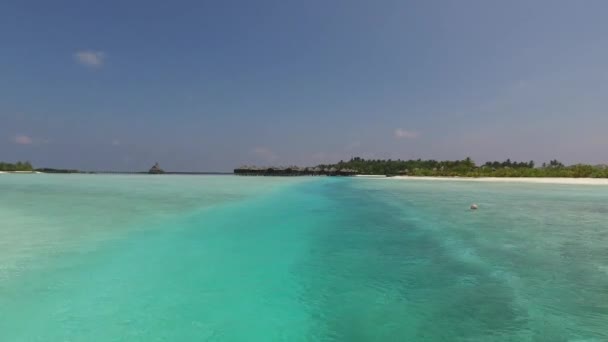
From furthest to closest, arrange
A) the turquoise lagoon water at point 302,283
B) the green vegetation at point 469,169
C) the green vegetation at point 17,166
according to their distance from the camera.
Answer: the green vegetation at point 17,166, the green vegetation at point 469,169, the turquoise lagoon water at point 302,283

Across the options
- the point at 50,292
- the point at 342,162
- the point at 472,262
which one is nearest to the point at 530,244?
the point at 472,262

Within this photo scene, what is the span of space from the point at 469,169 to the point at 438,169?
575 inches

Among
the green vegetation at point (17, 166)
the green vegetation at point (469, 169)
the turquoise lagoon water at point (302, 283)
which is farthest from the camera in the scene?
the green vegetation at point (17, 166)

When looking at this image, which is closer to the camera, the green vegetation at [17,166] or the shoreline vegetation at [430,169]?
the shoreline vegetation at [430,169]

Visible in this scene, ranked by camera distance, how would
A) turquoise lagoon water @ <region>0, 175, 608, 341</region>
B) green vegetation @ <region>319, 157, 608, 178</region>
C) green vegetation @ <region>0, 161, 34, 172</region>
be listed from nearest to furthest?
1. turquoise lagoon water @ <region>0, 175, 608, 341</region>
2. green vegetation @ <region>319, 157, 608, 178</region>
3. green vegetation @ <region>0, 161, 34, 172</region>

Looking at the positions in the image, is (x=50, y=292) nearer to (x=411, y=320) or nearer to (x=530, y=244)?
(x=411, y=320)

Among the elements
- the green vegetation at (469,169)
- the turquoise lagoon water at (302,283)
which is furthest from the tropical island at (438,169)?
the turquoise lagoon water at (302,283)

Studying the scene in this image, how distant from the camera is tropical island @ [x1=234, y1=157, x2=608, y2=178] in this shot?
5519 cm

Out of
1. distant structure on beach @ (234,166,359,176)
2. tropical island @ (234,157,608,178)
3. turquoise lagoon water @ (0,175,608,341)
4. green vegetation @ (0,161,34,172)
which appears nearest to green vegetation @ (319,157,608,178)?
tropical island @ (234,157,608,178)

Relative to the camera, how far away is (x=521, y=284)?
6012 mm

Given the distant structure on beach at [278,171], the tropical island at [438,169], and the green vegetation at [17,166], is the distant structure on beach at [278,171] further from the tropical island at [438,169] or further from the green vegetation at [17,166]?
the green vegetation at [17,166]

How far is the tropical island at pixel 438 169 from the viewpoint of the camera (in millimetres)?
55188

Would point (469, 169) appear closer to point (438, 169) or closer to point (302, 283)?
point (438, 169)

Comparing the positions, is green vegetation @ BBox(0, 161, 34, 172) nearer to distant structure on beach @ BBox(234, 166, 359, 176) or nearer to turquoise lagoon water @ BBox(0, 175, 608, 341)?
distant structure on beach @ BBox(234, 166, 359, 176)
